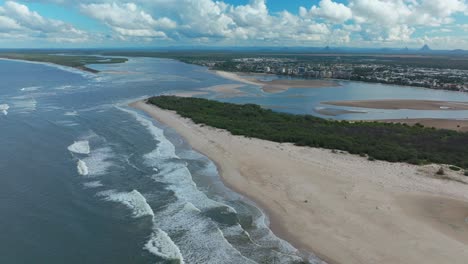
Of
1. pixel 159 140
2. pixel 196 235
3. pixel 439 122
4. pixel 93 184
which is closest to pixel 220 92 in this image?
pixel 439 122

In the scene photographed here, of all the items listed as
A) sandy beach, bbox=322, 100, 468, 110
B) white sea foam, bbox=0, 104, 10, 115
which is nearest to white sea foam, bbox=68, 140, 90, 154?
white sea foam, bbox=0, 104, 10, 115

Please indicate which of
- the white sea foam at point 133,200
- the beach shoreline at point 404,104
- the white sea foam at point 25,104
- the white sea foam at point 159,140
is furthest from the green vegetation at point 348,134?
the beach shoreline at point 404,104

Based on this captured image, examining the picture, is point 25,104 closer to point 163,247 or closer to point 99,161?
point 99,161

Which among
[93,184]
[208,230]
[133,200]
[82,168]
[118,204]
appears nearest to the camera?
[208,230]

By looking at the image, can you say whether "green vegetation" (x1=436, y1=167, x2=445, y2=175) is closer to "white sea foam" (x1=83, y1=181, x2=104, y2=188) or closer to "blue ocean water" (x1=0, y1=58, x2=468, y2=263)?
"blue ocean water" (x1=0, y1=58, x2=468, y2=263)

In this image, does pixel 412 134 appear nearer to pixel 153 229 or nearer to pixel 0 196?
pixel 153 229

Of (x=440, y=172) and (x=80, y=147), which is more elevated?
(x=440, y=172)

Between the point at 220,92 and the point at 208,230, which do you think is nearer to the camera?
the point at 208,230

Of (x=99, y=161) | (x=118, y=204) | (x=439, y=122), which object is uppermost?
(x=99, y=161)
